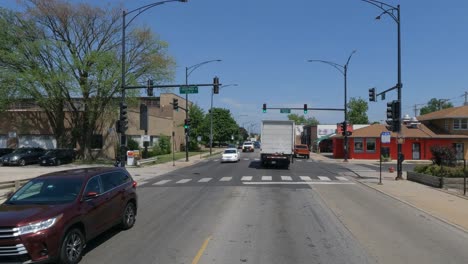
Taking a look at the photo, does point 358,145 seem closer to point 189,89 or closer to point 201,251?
point 189,89

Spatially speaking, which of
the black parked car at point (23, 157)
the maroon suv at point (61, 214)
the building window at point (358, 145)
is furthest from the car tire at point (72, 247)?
the building window at point (358, 145)

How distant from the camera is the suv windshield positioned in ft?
27.6

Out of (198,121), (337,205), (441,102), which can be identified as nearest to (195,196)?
(337,205)

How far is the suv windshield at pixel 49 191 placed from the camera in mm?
8422

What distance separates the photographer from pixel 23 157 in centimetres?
4084

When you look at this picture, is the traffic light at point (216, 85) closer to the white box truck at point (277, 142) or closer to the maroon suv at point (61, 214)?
the white box truck at point (277, 142)

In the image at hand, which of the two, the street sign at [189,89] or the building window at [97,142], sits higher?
the street sign at [189,89]

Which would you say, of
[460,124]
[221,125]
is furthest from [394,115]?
[221,125]

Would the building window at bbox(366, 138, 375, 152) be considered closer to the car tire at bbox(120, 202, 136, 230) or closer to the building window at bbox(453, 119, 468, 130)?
the building window at bbox(453, 119, 468, 130)

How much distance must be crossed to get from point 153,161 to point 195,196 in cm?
2756

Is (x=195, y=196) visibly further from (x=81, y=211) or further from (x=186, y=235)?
(x=81, y=211)

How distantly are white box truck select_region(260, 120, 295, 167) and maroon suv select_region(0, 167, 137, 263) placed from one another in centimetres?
2491

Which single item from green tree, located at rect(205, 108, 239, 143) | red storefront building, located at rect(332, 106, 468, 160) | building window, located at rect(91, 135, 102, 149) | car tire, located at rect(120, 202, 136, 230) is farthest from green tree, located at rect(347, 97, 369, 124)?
car tire, located at rect(120, 202, 136, 230)

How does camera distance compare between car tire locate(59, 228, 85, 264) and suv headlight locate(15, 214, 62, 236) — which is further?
car tire locate(59, 228, 85, 264)
